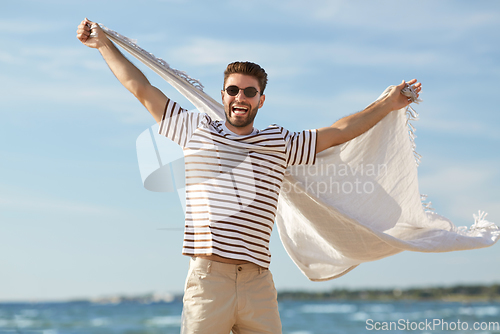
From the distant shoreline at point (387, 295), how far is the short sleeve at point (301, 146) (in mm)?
31095

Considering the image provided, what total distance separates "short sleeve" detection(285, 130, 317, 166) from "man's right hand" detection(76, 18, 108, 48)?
113 cm

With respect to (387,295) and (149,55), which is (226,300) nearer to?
(149,55)

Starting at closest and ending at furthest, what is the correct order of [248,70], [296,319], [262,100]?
[248,70]
[262,100]
[296,319]

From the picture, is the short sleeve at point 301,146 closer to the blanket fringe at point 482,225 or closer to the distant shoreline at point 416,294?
the blanket fringe at point 482,225

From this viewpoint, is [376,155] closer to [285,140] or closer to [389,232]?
[389,232]

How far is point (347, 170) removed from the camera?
3.11m

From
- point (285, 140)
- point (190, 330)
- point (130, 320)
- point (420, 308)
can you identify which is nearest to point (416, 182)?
point (285, 140)

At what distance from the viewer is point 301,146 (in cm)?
263

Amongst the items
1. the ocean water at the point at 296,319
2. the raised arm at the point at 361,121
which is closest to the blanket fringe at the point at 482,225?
the raised arm at the point at 361,121

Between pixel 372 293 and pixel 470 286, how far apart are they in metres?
6.46

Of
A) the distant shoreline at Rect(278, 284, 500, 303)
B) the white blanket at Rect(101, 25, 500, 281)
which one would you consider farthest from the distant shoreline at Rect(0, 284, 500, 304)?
the white blanket at Rect(101, 25, 500, 281)

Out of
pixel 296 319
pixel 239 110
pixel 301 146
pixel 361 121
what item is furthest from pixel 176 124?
pixel 296 319

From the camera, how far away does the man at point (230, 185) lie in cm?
229

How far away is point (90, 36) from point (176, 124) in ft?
2.30
